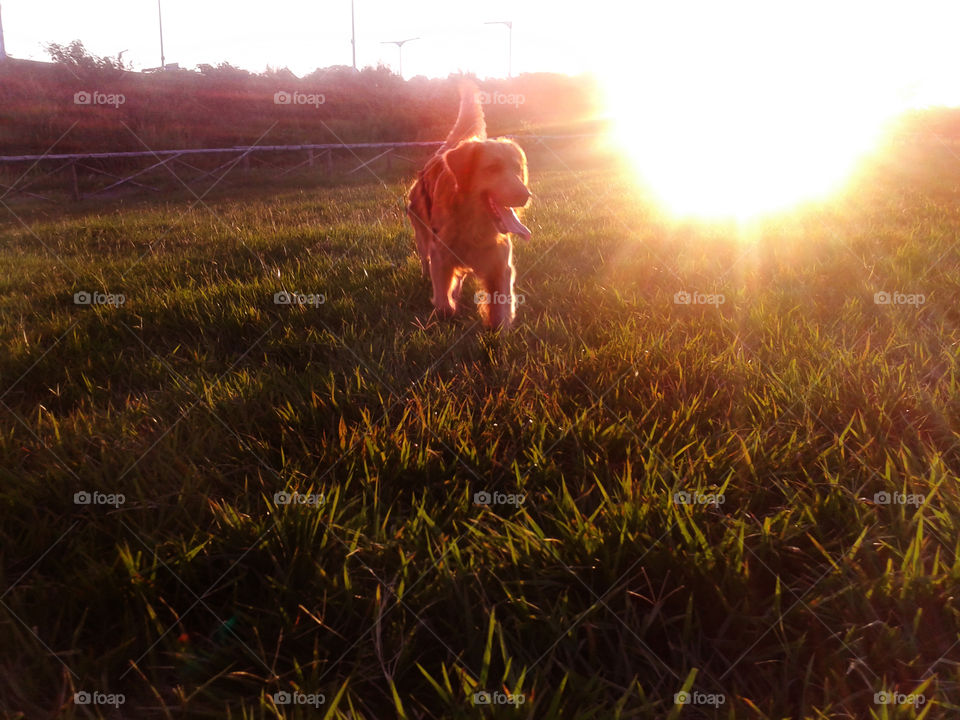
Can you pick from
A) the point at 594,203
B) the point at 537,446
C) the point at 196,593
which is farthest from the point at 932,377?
the point at 594,203

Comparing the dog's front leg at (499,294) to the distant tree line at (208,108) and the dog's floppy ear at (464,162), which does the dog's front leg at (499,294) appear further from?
the distant tree line at (208,108)

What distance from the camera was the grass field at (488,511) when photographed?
1.29 m

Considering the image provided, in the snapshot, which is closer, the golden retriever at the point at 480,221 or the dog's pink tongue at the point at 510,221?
the dog's pink tongue at the point at 510,221

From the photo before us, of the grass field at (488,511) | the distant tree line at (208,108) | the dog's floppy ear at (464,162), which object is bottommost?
the grass field at (488,511)

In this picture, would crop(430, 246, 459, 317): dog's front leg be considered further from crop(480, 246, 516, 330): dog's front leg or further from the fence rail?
the fence rail

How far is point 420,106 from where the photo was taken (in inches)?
947

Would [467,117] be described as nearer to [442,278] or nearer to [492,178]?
[492,178]

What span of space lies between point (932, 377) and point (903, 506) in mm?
1216

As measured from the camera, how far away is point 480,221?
373 centimetres

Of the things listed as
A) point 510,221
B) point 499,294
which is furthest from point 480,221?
point 499,294

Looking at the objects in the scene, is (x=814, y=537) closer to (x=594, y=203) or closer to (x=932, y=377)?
(x=932, y=377)

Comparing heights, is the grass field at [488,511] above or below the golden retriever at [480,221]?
below

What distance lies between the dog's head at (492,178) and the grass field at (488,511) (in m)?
0.73

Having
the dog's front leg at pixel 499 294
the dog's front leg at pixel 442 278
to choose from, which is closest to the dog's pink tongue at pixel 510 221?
the dog's front leg at pixel 499 294
